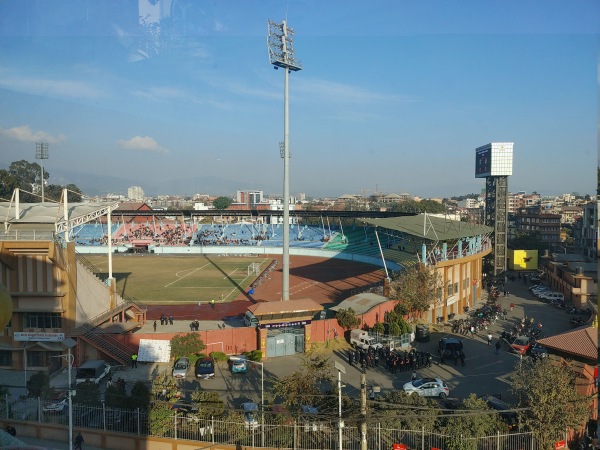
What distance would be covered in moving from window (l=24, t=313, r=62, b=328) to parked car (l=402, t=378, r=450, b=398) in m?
12.7

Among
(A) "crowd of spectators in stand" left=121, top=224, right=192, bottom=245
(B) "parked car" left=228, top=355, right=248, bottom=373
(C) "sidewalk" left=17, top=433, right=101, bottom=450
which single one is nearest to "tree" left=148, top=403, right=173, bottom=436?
(C) "sidewalk" left=17, top=433, right=101, bottom=450

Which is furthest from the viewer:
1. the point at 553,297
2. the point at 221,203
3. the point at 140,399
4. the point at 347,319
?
the point at 221,203

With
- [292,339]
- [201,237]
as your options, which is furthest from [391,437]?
[201,237]

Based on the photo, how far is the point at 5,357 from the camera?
18438mm

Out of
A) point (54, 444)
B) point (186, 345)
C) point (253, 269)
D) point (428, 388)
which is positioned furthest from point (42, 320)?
point (253, 269)

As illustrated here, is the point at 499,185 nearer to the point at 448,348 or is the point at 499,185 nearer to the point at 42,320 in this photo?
the point at 448,348

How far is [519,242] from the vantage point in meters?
53.3

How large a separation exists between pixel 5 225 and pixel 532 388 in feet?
60.3

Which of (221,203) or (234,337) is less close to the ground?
(221,203)

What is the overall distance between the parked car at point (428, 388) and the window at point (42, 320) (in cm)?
1268

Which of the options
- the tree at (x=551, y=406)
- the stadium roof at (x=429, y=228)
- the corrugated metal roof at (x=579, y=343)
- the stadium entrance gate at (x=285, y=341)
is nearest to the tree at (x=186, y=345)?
the stadium entrance gate at (x=285, y=341)

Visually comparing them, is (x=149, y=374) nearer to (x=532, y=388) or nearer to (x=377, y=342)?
(x=377, y=342)

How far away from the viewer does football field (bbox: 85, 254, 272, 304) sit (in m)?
34.5

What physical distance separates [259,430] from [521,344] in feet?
45.2
